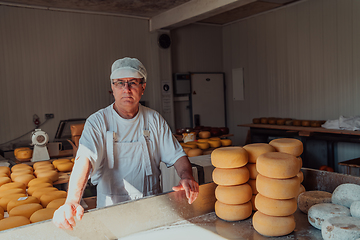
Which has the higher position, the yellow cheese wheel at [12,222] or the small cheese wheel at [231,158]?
the small cheese wheel at [231,158]

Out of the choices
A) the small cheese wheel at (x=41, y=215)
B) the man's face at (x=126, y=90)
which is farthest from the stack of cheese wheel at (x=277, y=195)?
the small cheese wheel at (x=41, y=215)

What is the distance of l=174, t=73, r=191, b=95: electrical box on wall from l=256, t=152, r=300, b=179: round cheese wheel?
5728mm

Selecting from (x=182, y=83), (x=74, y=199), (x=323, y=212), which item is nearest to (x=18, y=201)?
(x=74, y=199)

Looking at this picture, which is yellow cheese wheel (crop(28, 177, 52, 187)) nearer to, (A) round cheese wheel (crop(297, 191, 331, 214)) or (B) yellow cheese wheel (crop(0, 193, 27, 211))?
(B) yellow cheese wheel (crop(0, 193, 27, 211))

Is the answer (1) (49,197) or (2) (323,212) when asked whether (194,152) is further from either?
(2) (323,212)

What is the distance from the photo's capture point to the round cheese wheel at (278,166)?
1.09 meters

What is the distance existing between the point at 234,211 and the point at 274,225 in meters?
0.18

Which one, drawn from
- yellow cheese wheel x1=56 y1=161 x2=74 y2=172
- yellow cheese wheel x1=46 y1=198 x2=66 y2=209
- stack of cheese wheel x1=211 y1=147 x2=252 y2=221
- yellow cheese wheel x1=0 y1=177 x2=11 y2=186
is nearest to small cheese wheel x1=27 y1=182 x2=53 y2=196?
yellow cheese wheel x1=0 y1=177 x2=11 y2=186

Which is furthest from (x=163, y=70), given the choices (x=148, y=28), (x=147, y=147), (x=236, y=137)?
(x=147, y=147)

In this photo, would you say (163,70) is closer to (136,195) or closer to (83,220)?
(136,195)

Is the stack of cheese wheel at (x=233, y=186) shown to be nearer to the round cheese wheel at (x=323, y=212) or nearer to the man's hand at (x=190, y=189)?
the man's hand at (x=190, y=189)

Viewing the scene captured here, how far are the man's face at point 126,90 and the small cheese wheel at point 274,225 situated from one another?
0.91 m

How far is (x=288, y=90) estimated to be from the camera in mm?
6184

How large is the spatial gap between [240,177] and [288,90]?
17.7 ft
